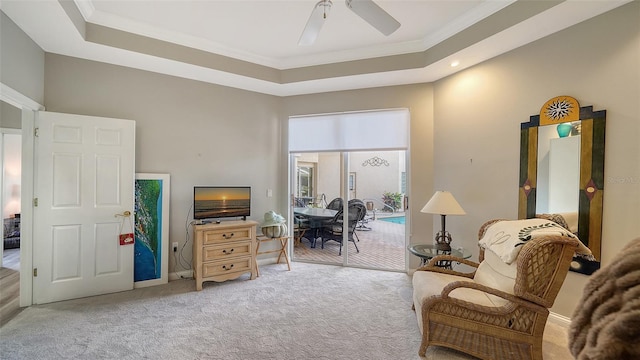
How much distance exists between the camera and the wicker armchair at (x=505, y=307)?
184 centimetres

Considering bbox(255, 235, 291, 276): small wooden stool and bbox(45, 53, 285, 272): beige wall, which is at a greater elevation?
bbox(45, 53, 285, 272): beige wall

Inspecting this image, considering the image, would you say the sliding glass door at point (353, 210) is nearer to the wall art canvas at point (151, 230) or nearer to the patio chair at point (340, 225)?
the patio chair at point (340, 225)

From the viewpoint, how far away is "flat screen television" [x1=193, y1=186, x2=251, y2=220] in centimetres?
355

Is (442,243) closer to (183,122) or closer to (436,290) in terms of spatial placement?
(436,290)

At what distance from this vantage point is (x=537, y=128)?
273 centimetres

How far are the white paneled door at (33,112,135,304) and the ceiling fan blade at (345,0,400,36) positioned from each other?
2895 mm

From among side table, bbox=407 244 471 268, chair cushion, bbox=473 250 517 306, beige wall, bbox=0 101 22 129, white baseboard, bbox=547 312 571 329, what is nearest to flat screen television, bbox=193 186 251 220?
side table, bbox=407 244 471 268

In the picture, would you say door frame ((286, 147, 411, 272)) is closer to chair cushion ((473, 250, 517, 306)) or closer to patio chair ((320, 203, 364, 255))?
patio chair ((320, 203, 364, 255))

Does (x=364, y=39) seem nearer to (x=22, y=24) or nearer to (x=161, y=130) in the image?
(x=161, y=130)

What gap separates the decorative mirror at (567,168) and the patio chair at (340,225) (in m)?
2.15

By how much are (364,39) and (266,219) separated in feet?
9.11

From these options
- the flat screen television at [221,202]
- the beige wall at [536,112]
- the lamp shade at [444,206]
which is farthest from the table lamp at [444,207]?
the flat screen television at [221,202]

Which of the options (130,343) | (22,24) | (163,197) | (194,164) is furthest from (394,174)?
(22,24)

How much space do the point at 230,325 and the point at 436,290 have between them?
1.87 meters
